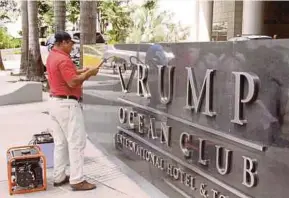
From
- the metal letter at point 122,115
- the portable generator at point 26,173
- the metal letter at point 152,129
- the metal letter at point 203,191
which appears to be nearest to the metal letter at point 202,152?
the metal letter at point 203,191

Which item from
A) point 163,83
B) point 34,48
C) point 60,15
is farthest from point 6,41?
point 163,83

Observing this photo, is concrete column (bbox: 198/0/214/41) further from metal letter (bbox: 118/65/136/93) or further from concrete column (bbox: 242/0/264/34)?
metal letter (bbox: 118/65/136/93)

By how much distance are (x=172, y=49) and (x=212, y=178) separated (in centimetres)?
155

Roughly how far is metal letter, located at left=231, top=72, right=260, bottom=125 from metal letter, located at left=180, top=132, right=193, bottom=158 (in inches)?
35.1

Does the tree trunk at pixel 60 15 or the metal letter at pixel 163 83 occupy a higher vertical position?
the tree trunk at pixel 60 15

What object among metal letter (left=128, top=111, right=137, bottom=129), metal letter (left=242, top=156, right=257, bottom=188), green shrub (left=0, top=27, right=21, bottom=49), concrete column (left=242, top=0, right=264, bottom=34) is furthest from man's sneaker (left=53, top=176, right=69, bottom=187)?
green shrub (left=0, top=27, right=21, bottom=49)

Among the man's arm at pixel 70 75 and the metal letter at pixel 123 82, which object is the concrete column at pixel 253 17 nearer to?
the metal letter at pixel 123 82

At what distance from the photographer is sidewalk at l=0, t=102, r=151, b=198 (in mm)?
5547

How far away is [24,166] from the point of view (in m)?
5.58

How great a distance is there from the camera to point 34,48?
651 inches

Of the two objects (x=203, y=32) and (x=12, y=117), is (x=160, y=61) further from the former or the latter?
(x=203, y=32)

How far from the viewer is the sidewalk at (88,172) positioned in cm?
555

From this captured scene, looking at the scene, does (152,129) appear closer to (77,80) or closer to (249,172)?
(77,80)

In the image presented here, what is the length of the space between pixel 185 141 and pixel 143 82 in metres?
1.28
